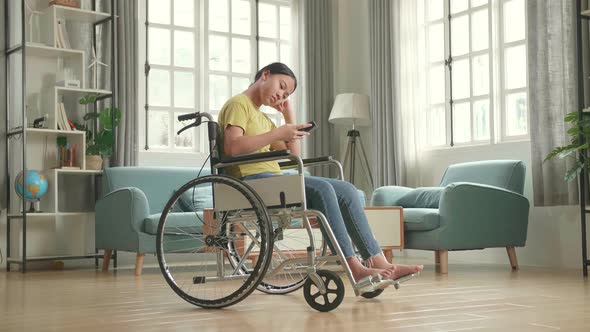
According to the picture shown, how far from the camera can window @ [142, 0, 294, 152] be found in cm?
624

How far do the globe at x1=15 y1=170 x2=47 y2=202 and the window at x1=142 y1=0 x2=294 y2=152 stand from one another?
1.12 metres

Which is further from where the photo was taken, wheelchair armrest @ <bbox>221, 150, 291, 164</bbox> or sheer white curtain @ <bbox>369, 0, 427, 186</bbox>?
sheer white curtain @ <bbox>369, 0, 427, 186</bbox>

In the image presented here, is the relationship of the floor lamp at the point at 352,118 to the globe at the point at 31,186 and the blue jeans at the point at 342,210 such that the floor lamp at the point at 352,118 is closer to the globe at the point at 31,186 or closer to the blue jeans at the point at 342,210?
the globe at the point at 31,186

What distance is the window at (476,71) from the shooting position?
5.52 m

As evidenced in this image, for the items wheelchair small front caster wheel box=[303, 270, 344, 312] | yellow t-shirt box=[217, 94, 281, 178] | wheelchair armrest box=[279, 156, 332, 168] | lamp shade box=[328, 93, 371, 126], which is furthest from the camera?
lamp shade box=[328, 93, 371, 126]

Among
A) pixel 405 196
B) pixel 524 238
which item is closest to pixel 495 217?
pixel 524 238

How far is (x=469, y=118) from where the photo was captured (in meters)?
5.91

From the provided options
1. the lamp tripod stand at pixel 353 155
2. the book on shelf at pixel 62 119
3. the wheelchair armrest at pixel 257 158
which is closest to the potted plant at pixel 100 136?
the book on shelf at pixel 62 119

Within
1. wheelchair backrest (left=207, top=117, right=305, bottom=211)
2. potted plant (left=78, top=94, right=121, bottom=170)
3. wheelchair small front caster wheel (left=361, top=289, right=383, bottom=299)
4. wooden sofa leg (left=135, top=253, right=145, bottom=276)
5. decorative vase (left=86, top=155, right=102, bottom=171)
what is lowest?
wooden sofa leg (left=135, top=253, right=145, bottom=276)

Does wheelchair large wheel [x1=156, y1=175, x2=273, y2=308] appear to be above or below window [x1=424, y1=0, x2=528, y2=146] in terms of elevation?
below

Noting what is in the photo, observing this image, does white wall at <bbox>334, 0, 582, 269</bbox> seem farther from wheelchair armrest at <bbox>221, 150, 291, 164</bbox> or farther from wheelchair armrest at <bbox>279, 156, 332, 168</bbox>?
wheelchair armrest at <bbox>221, 150, 291, 164</bbox>

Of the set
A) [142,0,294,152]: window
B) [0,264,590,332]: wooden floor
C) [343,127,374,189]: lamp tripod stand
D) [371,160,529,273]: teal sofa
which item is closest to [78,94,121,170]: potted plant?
[142,0,294,152]: window

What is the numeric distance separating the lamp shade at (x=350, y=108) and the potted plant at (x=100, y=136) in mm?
1800

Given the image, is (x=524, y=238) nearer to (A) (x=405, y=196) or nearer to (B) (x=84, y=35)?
(A) (x=405, y=196)
